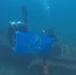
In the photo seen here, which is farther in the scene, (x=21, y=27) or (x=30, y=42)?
(x=21, y=27)

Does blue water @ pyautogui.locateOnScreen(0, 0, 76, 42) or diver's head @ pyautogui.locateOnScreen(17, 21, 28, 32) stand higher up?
blue water @ pyautogui.locateOnScreen(0, 0, 76, 42)

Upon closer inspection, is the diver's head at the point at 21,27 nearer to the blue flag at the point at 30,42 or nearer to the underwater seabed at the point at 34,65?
the blue flag at the point at 30,42

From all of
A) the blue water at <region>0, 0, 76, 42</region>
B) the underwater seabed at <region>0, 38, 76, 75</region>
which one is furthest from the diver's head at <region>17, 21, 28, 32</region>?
the blue water at <region>0, 0, 76, 42</region>

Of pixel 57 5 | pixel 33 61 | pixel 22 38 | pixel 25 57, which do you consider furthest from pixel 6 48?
pixel 57 5

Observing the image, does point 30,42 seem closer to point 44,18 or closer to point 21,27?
point 21,27

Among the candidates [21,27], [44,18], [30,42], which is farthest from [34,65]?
[44,18]

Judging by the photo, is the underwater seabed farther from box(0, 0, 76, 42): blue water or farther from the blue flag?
box(0, 0, 76, 42): blue water

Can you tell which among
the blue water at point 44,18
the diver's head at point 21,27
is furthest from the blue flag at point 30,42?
the blue water at point 44,18

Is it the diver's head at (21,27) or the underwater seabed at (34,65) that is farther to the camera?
the diver's head at (21,27)

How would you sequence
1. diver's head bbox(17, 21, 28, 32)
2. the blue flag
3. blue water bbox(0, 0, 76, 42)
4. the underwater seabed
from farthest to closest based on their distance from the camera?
blue water bbox(0, 0, 76, 42) → diver's head bbox(17, 21, 28, 32) → the underwater seabed → the blue flag

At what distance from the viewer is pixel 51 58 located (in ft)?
28.4

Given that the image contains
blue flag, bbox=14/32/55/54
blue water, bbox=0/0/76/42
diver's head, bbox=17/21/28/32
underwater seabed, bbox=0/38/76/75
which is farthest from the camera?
blue water, bbox=0/0/76/42

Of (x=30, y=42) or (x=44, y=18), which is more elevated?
(x=44, y=18)

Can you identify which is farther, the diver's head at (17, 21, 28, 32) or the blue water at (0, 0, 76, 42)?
the blue water at (0, 0, 76, 42)
